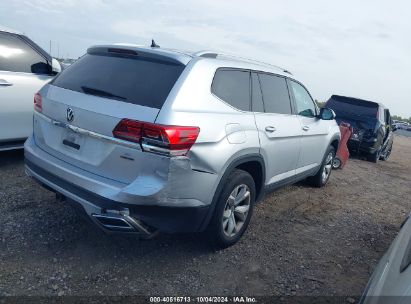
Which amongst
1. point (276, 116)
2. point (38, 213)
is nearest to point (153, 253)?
point (38, 213)

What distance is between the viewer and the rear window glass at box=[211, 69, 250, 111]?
3516mm

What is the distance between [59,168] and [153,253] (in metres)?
1.15

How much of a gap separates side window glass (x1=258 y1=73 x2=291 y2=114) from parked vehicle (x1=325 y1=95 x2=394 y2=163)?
238 inches

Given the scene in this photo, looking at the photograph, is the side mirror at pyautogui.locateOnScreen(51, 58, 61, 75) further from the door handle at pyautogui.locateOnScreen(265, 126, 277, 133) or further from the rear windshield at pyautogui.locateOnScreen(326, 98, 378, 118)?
the rear windshield at pyautogui.locateOnScreen(326, 98, 378, 118)

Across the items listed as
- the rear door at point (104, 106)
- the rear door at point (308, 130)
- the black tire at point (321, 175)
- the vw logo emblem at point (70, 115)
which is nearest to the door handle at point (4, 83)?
the rear door at point (104, 106)

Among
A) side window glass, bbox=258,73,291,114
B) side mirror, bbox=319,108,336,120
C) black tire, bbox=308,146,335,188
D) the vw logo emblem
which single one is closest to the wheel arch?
side window glass, bbox=258,73,291,114

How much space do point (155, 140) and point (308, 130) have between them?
9.69ft

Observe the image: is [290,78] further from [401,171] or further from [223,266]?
[401,171]

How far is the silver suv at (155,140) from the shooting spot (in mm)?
2924

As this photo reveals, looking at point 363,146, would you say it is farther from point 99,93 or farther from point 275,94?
point 99,93

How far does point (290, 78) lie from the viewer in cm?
519

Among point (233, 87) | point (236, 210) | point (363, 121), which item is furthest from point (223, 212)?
point (363, 121)

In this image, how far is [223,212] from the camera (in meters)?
3.55

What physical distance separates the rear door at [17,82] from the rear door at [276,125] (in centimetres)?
316
